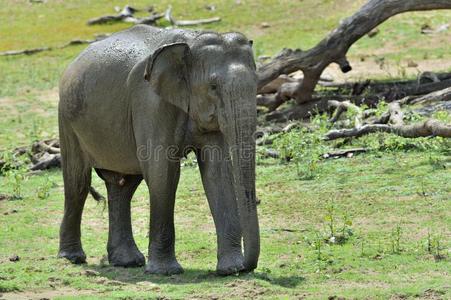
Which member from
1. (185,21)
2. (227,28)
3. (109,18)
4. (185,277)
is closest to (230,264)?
(185,277)

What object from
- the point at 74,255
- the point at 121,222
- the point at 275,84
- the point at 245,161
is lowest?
the point at 74,255

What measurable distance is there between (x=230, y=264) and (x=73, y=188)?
220 centimetres

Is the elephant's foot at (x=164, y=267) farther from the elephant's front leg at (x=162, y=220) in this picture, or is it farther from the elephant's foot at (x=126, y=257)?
the elephant's foot at (x=126, y=257)

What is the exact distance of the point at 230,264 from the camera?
903 centimetres

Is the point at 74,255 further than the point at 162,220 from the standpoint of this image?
Yes

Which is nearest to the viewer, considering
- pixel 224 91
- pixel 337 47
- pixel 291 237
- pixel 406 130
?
pixel 224 91

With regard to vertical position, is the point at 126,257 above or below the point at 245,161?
below

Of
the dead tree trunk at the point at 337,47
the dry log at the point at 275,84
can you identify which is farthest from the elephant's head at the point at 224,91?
the dry log at the point at 275,84

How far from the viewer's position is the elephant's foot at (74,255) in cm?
1037

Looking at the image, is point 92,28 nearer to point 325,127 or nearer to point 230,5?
point 230,5

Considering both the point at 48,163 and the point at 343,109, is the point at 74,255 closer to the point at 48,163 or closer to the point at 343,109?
the point at 48,163

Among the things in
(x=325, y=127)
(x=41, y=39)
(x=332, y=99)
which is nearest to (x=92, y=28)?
(x=41, y=39)

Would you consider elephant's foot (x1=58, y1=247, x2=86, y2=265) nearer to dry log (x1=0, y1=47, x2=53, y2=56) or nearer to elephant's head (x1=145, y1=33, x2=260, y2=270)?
elephant's head (x1=145, y1=33, x2=260, y2=270)

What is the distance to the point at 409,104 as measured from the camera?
16.8 meters
